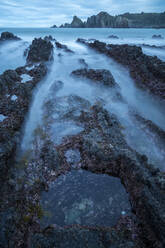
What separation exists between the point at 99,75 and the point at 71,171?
1479 cm

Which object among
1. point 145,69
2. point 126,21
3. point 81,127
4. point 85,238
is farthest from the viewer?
point 126,21

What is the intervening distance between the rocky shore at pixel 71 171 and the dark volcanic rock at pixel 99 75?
5.36 m

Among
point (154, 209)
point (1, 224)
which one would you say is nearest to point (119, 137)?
point (154, 209)

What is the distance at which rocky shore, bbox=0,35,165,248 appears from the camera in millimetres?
4559

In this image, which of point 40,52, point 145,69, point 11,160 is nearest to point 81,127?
point 11,160

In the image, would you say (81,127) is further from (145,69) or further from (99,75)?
(145,69)

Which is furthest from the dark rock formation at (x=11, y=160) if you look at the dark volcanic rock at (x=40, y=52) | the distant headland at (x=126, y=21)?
the distant headland at (x=126, y=21)

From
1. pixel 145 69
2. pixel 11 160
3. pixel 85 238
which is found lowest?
pixel 85 238

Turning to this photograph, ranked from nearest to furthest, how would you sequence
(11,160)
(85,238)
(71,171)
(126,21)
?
1. (85,238)
2. (71,171)
3. (11,160)
4. (126,21)

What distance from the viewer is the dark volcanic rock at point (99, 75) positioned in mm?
17334

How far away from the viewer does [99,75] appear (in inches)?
746

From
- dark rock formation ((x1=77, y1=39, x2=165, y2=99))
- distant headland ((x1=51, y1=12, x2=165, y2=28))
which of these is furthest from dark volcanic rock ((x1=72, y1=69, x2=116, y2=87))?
distant headland ((x1=51, y1=12, x2=165, y2=28))

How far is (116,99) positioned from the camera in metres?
14.5

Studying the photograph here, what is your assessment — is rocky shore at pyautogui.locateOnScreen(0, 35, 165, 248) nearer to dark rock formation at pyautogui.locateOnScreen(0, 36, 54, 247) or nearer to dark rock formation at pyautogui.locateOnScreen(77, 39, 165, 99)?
dark rock formation at pyautogui.locateOnScreen(0, 36, 54, 247)
